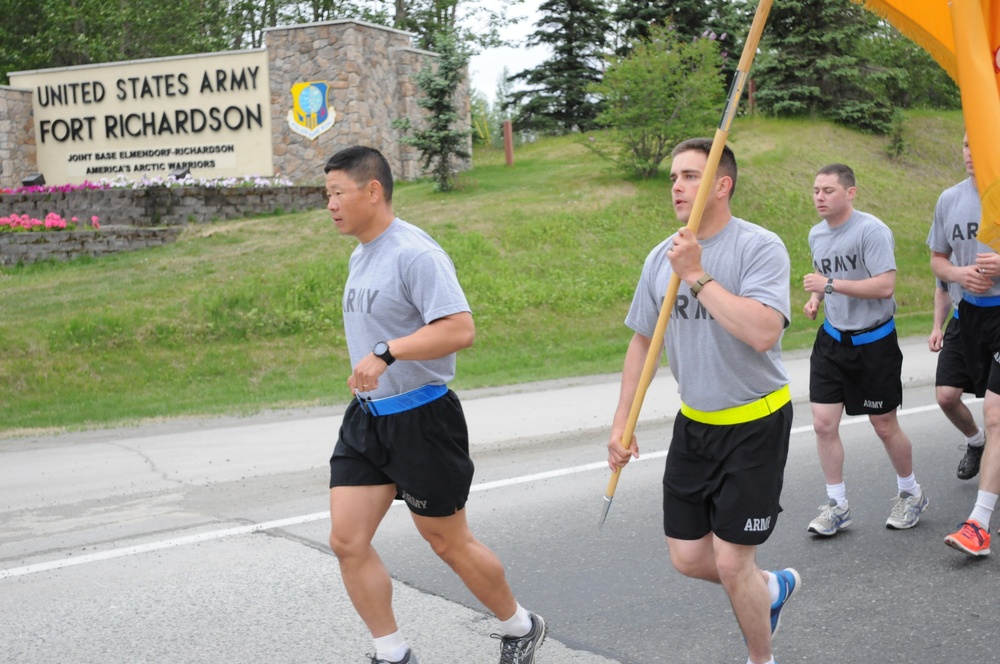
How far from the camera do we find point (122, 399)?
11953 millimetres

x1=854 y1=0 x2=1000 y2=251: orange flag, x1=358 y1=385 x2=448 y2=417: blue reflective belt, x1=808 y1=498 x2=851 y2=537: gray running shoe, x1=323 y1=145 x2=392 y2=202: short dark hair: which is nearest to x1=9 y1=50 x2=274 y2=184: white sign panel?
x1=808 y1=498 x2=851 y2=537: gray running shoe

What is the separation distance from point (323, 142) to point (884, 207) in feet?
38.6

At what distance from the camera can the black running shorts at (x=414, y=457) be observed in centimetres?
421

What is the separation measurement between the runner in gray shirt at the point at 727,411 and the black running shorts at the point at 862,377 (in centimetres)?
229

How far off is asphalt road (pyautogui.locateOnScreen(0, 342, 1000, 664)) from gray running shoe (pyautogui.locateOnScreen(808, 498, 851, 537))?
7cm

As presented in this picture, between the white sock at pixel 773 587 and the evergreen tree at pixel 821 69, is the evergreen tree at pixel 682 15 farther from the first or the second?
→ the white sock at pixel 773 587

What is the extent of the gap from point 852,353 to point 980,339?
783 millimetres

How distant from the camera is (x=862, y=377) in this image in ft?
20.7

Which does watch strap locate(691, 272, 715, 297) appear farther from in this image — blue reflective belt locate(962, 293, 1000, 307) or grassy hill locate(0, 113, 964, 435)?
grassy hill locate(0, 113, 964, 435)

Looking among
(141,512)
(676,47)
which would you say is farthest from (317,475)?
(676,47)

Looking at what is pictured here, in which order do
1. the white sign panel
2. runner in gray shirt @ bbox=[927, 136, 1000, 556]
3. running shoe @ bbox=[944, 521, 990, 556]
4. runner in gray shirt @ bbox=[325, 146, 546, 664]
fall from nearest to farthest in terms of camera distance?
runner in gray shirt @ bbox=[325, 146, 546, 664] < running shoe @ bbox=[944, 521, 990, 556] < runner in gray shirt @ bbox=[927, 136, 1000, 556] < the white sign panel

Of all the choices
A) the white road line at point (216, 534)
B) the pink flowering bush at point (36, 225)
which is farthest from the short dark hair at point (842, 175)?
the pink flowering bush at point (36, 225)

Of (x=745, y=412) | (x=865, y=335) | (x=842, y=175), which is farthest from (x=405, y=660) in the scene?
(x=842, y=175)

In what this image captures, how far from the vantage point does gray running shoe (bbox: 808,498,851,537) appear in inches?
244
